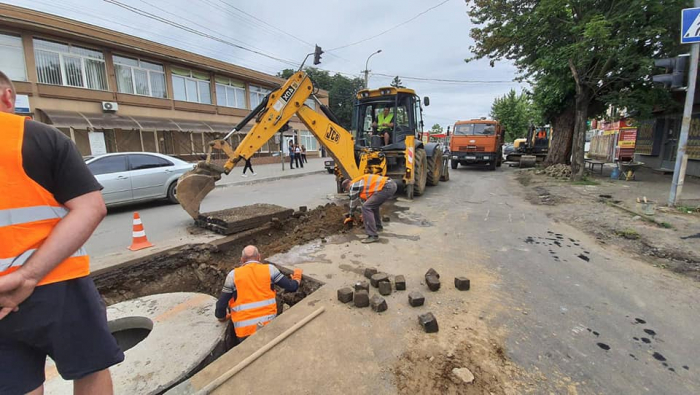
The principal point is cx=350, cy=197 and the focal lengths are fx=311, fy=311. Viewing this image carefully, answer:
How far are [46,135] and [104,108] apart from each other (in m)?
19.0

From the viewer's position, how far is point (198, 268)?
4.76 meters

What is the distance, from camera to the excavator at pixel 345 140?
5.49m

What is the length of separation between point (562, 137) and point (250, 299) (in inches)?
717

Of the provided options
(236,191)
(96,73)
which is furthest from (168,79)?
(236,191)

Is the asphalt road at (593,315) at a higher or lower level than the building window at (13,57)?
lower

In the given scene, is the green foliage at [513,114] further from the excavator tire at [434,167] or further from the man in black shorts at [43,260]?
the man in black shorts at [43,260]

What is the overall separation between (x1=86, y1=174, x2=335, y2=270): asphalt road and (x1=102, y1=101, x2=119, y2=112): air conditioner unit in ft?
Answer: 30.8

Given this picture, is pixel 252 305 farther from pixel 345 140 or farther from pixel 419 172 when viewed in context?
pixel 419 172

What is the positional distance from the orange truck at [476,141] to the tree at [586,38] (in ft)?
11.7

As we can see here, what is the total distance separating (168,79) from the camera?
18.9m

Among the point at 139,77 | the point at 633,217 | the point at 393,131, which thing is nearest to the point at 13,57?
the point at 139,77

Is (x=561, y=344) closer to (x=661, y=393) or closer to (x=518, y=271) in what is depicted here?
(x=661, y=393)

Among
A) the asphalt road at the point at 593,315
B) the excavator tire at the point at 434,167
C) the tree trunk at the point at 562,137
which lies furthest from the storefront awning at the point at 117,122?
the tree trunk at the point at 562,137

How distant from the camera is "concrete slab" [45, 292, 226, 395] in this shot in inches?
89.3
